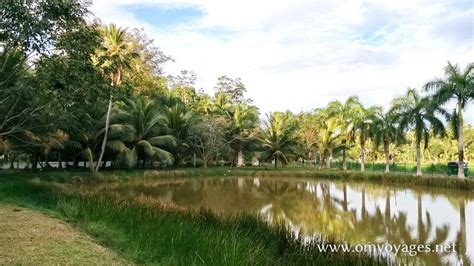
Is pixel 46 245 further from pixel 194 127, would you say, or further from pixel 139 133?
pixel 194 127

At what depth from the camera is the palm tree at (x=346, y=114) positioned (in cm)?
3128

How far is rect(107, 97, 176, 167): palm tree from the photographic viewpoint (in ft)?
83.5

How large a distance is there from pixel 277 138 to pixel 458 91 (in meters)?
17.3

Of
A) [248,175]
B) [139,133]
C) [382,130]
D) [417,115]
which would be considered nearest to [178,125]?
[139,133]

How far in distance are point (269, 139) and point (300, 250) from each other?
30.5 m

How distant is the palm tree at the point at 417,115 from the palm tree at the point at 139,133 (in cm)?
1517

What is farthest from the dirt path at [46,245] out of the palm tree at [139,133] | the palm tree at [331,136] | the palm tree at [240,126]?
the palm tree at [240,126]

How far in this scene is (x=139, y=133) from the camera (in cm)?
2806

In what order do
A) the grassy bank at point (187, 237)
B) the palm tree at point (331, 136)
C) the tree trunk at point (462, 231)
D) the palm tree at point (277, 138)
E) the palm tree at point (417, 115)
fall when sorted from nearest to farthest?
the grassy bank at point (187, 237)
the tree trunk at point (462, 231)
the palm tree at point (417, 115)
the palm tree at point (331, 136)
the palm tree at point (277, 138)

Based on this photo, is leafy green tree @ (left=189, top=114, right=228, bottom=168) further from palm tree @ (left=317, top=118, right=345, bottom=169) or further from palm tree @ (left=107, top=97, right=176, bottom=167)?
palm tree @ (left=317, top=118, right=345, bottom=169)

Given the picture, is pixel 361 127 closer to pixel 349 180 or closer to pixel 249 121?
pixel 349 180

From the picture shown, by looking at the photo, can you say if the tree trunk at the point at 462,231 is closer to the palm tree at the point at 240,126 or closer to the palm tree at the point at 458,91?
the palm tree at the point at 458,91

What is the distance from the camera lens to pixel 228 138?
36.9m

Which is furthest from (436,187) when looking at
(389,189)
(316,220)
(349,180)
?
(316,220)
